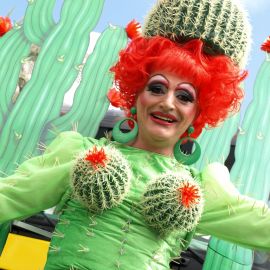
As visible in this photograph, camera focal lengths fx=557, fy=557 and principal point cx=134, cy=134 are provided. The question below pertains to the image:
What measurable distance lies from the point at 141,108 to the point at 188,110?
0.50ft

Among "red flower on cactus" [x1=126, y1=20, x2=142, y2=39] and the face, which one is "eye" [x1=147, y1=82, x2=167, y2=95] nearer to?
the face

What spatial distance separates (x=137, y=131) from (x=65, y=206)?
34 centimetres

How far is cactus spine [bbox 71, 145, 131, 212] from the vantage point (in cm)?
152

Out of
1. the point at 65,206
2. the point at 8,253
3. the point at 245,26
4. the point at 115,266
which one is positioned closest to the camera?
the point at 115,266

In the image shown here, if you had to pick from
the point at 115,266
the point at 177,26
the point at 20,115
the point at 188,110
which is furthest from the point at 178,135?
the point at 20,115

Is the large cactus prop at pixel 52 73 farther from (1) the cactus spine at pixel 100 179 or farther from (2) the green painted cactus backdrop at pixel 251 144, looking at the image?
(1) the cactus spine at pixel 100 179

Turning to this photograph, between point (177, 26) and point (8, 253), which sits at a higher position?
point (177, 26)

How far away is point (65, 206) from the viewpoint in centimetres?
173

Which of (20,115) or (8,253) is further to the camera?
(8,253)

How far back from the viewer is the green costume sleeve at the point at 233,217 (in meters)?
1.63

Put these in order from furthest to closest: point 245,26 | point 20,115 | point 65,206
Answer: point 20,115 < point 245,26 < point 65,206

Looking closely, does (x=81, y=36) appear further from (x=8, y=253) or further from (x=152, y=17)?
(x=8, y=253)

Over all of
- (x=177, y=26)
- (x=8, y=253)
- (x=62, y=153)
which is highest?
(x=177, y=26)

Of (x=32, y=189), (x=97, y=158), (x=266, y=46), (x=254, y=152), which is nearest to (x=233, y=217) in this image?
(x=97, y=158)
